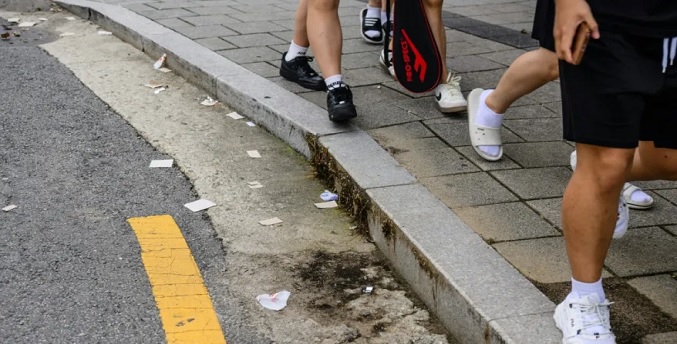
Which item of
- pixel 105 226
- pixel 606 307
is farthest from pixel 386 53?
pixel 606 307

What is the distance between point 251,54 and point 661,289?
12.2ft

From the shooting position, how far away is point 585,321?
2.75 meters

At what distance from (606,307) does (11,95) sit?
404 cm

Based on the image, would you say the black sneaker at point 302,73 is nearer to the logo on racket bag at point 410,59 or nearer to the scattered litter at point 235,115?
the scattered litter at point 235,115

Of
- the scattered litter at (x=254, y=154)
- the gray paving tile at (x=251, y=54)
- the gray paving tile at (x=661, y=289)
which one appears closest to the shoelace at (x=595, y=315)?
the gray paving tile at (x=661, y=289)

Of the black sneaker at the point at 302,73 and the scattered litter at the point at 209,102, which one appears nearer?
the black sneaker at the point at 302,73

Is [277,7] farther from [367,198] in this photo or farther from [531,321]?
[531,321]

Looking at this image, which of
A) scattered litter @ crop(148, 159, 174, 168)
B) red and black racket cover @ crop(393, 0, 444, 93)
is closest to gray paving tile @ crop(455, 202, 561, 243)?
red and black racket cover @ crop(393, 0, 444, 93)

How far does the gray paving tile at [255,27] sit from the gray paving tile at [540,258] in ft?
12.8

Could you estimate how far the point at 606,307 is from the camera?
2805mm

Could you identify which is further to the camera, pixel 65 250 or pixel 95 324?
pixel 65 250

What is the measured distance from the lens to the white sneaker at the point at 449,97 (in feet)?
15.9

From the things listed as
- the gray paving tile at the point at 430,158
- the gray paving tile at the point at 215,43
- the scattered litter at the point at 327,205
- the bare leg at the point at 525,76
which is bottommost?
the gray paving tile at the point at 215,43

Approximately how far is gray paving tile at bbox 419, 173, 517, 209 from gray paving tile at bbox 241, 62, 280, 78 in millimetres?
1951
